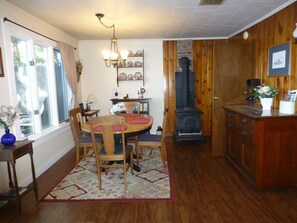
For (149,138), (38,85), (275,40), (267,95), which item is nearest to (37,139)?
(38,85)

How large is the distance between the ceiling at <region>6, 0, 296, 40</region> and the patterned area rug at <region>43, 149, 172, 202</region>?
2.36 meters

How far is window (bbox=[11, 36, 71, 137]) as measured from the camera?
10.4 ft

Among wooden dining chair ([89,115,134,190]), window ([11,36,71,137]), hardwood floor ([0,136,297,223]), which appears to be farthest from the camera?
window ([11,36,71,137])

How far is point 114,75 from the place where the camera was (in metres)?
5.37

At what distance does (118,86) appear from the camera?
5391mm

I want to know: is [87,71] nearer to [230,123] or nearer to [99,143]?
[99,143]

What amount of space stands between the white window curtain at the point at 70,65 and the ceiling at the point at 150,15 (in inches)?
13.7

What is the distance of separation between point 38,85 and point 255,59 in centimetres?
374

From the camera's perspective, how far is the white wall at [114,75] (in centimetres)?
525

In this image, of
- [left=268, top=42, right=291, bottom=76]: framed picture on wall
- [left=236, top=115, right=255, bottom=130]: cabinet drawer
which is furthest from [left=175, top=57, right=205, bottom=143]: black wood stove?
[left=268, top=42, right=291, bottom=76]: framed picture on wall

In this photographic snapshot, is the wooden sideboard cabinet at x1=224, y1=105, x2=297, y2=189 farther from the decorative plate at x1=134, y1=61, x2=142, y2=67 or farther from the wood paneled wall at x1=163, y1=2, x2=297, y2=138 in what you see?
the decorative plate at x1=134, y1=61, x2=142, y2=67

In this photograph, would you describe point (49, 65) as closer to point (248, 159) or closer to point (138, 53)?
point (138, 53)

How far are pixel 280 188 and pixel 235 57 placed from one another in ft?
7.20

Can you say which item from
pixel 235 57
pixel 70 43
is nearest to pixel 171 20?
pixel 235 57
